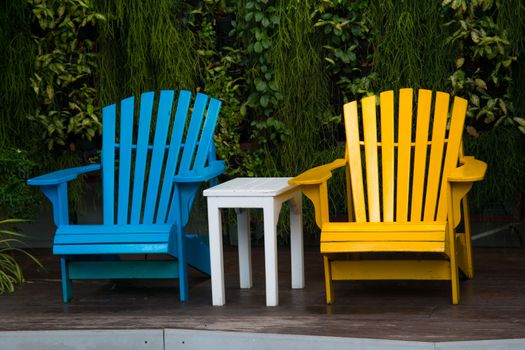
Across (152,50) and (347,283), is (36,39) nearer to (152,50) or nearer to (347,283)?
(152,50)

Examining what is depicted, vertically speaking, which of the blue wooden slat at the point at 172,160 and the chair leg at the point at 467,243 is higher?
the blue wooden slat at the point at 172,160

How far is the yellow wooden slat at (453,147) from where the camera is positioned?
461 centimetres

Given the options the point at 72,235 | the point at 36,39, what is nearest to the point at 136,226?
the point at 72,235

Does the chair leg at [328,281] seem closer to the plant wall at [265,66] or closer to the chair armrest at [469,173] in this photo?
the chair armrest at [469,173]

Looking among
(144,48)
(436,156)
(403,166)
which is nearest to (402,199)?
(403,166)

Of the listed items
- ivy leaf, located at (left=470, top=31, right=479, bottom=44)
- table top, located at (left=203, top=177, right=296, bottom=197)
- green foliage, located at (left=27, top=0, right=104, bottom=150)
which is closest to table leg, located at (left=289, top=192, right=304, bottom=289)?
table top, located at (left=203, top=177, right=296, bottom=197)

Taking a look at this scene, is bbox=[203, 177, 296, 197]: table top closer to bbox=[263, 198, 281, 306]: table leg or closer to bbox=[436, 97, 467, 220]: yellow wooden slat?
bbox=[263, 198, 281, 306]: table leg

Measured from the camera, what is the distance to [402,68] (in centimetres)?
571

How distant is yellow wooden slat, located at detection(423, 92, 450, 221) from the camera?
184 inches

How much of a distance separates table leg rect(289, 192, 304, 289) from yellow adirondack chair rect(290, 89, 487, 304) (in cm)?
22

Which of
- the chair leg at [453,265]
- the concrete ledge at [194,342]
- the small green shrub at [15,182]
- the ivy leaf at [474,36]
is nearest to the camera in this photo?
the concrete ledge at [194,342]

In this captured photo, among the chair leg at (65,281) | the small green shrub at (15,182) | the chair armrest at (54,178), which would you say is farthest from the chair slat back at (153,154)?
the small green shrub at (15,182)

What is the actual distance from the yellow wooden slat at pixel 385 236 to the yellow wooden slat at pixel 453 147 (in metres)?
0.54

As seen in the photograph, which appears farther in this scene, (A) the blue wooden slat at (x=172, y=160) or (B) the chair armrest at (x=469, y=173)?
(A) the blue wooden slat at (x=172, y=160)
